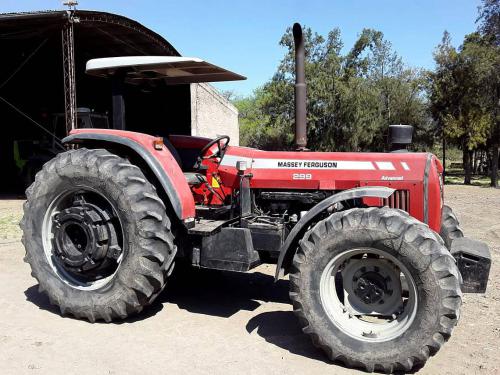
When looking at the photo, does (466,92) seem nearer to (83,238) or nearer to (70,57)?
(70,57)

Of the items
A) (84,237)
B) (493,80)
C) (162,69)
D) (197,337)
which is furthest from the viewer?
(493,80)

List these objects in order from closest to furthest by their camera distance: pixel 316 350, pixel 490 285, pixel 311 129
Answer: pixel 316 350 < pixel 490 285 < pixel 311 129

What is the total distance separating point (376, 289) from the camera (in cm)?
360

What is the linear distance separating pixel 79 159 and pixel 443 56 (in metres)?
20.6

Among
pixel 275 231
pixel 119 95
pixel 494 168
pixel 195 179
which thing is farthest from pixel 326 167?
pixel 494 168

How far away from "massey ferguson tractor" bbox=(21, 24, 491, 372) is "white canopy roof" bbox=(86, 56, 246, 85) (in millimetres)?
23

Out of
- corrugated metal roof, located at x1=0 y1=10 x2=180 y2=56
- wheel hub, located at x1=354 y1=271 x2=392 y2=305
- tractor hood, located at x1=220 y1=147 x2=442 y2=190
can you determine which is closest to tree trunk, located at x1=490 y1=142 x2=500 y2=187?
corrugated metal roof, located at x1=0 y1=10 x2=180 y2=56

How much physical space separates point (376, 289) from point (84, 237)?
8.51ft

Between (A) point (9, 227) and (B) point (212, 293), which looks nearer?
(B) point (212, 293)

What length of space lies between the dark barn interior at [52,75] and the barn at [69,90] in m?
0.02

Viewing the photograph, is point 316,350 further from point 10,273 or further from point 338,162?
point 10,273

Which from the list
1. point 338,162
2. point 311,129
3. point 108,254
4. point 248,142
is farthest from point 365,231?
point 248,142

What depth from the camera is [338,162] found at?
4207 millimetres

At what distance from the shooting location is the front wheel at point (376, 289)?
10.6ft
